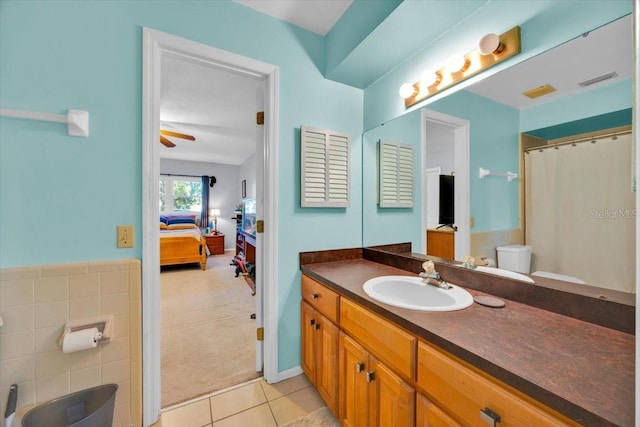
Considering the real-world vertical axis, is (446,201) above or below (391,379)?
above

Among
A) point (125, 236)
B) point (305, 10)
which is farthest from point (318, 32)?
point (125, 236)

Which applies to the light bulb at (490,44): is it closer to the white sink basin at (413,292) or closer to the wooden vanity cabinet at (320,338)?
the white sink basin at (413,292)

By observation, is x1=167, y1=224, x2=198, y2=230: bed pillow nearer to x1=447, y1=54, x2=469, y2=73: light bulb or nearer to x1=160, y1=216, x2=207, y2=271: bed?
x1=160, y1=216, x2=207, y2=271: bed

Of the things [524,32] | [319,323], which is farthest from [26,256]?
[524,32]

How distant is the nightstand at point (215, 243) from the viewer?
253 inches

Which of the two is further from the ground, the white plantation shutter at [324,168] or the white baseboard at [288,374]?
the white plantation shutter at [324,168]

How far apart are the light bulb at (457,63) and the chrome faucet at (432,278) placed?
106 cm

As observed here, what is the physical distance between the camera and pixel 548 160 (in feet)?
3.35

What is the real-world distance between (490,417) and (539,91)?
1232 mm

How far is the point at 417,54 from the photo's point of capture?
1619 mm

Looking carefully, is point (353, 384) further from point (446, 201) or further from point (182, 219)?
point (182, 219)

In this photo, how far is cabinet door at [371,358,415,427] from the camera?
897mm

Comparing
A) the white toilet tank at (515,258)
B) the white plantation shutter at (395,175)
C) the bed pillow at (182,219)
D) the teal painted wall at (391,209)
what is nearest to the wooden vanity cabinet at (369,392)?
the white toilet tank at (515,258)

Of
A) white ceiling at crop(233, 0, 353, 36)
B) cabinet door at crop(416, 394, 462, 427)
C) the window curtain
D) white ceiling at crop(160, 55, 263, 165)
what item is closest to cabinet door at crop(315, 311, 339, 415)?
cabinet door at crop(416, 394, 462, 427)
